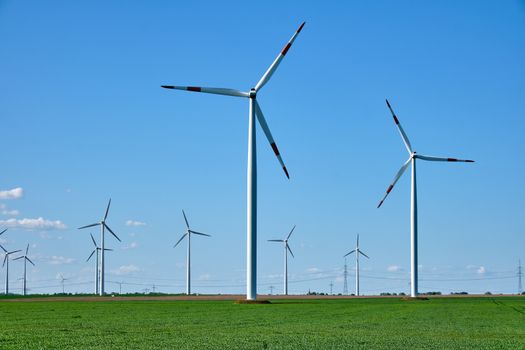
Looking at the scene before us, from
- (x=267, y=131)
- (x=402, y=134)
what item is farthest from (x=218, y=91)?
(x=402, y=134)

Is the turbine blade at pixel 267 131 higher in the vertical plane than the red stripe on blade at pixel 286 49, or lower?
lower

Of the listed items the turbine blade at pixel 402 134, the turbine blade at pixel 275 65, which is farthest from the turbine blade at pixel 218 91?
the turbine blade at pixel 402 134

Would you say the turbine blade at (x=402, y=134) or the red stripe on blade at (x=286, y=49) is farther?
the turbine blade at (x=402, y=134)

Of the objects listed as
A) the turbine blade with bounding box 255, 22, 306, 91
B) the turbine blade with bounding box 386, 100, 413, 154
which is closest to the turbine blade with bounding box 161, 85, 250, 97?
the turbine blade with bounding box 255, 22, 306, 91

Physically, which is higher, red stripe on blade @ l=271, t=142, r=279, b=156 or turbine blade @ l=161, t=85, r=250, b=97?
turbine blade @ l=161, t=85, r=250, b=97

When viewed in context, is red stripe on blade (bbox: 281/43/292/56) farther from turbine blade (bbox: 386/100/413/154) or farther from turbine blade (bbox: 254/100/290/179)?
turbine blade (bbox: 386/100/413/154)

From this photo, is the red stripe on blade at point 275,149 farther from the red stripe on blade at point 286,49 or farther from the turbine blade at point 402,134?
the turbine blade at point 402,134

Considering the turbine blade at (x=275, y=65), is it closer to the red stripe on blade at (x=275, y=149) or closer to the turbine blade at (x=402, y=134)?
the red stripe on blade at (x=275, y=149)

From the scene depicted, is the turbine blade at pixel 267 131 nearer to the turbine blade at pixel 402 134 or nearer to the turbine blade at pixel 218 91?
the turbine blade at pixel 218 91

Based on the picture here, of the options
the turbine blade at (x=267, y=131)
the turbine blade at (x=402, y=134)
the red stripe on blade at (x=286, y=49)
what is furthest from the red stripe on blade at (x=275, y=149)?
the turbine blade at (x=402, y=134)

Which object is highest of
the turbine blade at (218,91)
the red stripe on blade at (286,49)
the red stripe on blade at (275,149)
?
the red stripe on blade at (286,49)

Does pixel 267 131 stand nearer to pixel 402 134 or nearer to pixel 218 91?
pixel 218 91

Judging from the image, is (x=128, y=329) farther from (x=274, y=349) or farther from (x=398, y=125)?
(x=398, y=125)

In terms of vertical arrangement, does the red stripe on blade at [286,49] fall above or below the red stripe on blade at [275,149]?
above
